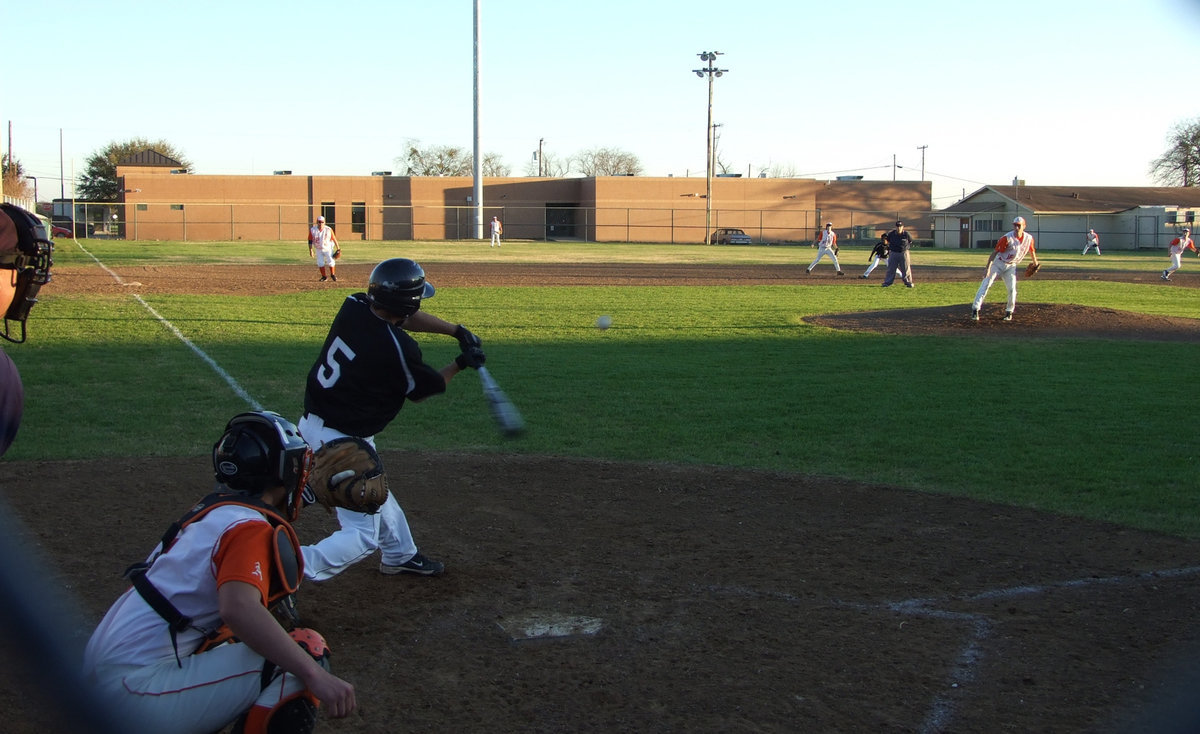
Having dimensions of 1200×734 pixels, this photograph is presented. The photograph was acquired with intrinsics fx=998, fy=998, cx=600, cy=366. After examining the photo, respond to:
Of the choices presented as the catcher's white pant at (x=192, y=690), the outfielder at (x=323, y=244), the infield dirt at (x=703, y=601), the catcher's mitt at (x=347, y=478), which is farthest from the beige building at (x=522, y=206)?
the catcher's white pant at (x=192, y=690)

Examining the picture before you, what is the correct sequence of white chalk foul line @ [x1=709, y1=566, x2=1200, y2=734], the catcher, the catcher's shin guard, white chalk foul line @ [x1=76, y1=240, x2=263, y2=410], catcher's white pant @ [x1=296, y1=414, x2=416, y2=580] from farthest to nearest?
white chalk foul line @ [x1=76, y1=240, x2=263, y2=410]
catcher's white pant @ [x1=296, y1=414, x2=416, y2=580]
white chalk foul line @ [x1=709, y1=566, x2=1200, y2=734]
the catcher's shin guard
the catcher

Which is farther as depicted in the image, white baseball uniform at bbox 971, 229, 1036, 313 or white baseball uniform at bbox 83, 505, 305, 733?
white baseball uniform at bbox 971, 229, 1036, 313

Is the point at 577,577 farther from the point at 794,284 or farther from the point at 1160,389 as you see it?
the point at 794,284

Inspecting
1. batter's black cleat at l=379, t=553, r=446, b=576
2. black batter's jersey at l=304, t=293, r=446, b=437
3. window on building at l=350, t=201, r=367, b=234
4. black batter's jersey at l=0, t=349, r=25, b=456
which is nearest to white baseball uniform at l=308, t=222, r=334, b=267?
batter's black cleat at l=379, t=553, r=446, b=576

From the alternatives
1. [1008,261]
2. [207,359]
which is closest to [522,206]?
[1008,261]

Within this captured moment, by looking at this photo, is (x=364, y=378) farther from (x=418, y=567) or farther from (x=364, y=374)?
(x=418, y=567)

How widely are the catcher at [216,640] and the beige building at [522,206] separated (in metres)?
62.7

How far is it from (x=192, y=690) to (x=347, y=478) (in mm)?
1796

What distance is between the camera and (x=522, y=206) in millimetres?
70750

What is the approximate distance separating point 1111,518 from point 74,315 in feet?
56.0

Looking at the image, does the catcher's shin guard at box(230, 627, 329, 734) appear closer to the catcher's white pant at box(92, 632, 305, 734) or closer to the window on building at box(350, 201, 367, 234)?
the catcher's white pant at box(92, 632, 305, 734)

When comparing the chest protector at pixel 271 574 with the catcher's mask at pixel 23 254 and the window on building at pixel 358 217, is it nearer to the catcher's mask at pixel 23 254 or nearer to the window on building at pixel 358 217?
the catcher's mask at pixel 23 254

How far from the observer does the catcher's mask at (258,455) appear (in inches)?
120

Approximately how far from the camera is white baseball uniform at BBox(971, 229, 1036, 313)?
58.4 feet
